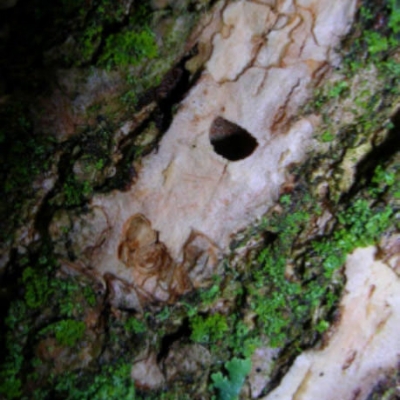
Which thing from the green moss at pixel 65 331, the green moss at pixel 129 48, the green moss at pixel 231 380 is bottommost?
the green moss at pixel 65 331

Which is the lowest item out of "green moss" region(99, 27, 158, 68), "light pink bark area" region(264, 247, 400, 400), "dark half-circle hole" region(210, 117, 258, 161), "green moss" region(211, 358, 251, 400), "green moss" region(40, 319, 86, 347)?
"green moss" region(40, 319, 86, 347)

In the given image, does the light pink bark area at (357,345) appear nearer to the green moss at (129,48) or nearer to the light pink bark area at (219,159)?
the light pink bark area at (219,159)

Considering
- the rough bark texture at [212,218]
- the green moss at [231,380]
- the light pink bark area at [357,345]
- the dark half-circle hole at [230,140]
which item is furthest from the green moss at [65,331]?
the dark half-circle hole at [230,140]

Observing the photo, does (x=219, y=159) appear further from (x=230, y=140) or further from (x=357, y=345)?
(x=357, y=345)

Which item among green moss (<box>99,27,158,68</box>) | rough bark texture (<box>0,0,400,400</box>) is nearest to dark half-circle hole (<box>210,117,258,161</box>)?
rough bark texture (<box>0,0,400,400</box>)

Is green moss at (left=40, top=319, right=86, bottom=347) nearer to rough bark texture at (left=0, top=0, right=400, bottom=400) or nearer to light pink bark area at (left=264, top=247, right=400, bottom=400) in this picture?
rough bark texture at (left=0, top=0, right=400, bottom=400)

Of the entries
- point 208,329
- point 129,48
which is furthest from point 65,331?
point 129,48

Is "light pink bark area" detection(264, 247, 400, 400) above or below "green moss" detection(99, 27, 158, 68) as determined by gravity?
below
